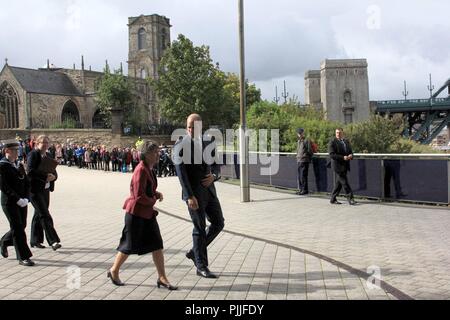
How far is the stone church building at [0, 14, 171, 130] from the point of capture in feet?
233

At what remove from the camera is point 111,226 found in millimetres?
10984

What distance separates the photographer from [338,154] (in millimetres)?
13250

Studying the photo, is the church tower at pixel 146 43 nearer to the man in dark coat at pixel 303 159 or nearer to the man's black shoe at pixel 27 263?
the man in dark coat at pixel 303 159

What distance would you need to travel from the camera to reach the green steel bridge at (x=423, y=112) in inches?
3573

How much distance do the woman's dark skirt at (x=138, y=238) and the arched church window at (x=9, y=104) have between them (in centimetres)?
7033

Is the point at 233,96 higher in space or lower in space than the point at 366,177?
higher

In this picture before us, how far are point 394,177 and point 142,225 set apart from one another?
8.75 m

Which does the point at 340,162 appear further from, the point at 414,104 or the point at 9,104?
the point at 414,104

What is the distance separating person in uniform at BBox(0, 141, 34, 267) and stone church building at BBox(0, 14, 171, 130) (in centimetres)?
5522

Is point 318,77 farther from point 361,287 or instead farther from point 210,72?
point 361,287

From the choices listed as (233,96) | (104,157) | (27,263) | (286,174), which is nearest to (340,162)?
(286,174)
